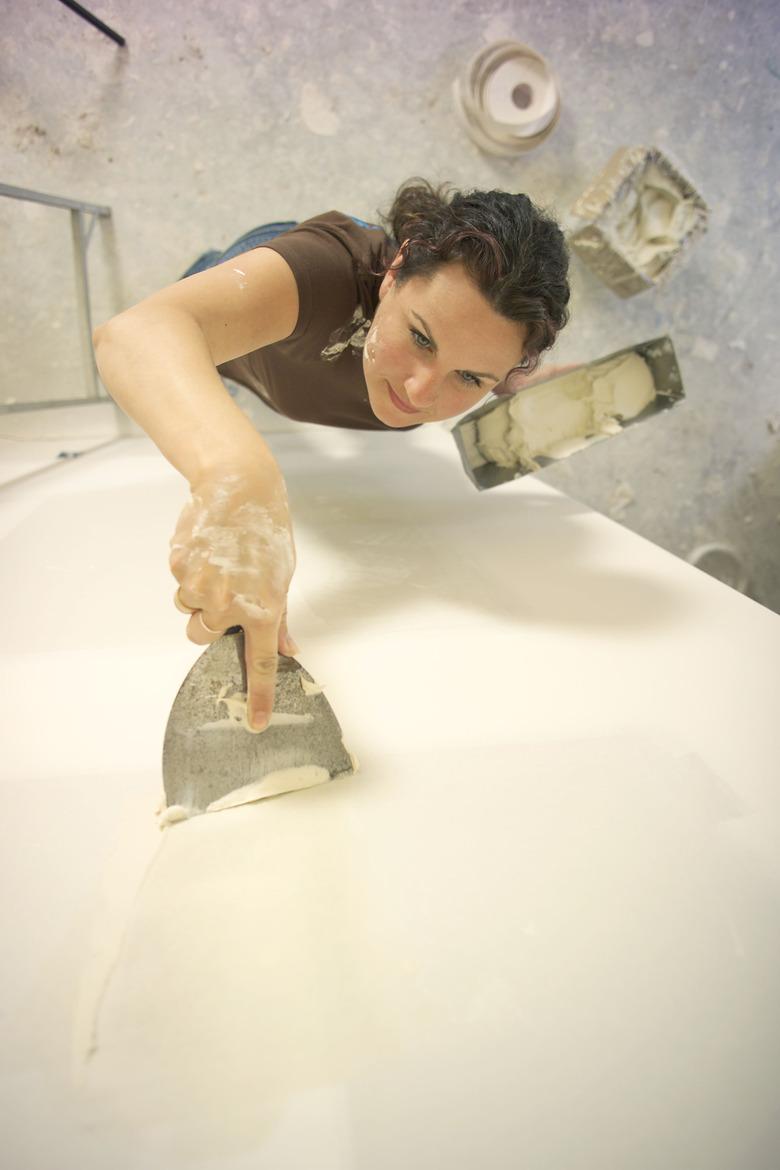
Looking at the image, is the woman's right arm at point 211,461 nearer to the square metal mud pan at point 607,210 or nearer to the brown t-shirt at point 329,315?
the brown t-shirt at point 329,315

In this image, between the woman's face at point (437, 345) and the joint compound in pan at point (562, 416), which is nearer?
the woman's face at point (437, 345)

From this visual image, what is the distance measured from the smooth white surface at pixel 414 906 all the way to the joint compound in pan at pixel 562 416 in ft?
1.47

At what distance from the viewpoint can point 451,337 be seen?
814 millimetres

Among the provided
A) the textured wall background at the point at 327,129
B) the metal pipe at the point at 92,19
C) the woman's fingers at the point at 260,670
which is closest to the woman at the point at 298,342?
the woman's fingers at the point at 260,670

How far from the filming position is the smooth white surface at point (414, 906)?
1.18 ft

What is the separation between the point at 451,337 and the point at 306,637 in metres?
0.42

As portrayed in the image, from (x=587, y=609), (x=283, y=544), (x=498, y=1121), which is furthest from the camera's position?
(x=587, y=609)

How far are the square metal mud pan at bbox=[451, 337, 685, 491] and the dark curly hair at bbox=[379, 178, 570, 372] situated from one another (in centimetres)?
33

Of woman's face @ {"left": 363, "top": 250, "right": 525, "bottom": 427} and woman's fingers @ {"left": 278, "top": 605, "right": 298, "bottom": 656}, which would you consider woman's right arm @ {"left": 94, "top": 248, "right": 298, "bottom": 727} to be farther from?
woman's face @ {"left": 363, "top": 250, "right": 525, "bottom": 427}

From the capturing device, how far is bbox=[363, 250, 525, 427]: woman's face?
803 mm

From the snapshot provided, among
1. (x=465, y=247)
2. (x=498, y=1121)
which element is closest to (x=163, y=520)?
(x=465, y=247)

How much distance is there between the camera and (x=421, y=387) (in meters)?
0.86

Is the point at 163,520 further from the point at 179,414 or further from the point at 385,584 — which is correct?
the point at 179,414

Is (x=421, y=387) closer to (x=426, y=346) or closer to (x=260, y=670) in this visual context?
(x=426, y=346)
